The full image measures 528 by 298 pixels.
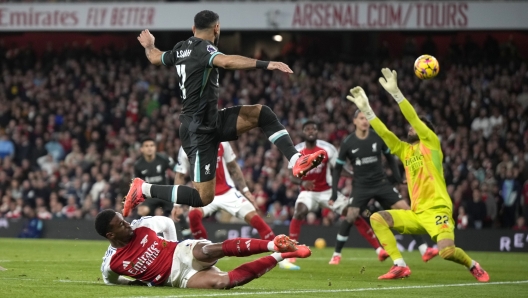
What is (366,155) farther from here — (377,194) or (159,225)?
(159,225)

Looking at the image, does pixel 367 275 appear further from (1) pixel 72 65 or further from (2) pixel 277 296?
(1) pixel 72 65

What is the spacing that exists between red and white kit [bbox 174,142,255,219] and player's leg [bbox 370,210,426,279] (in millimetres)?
2506

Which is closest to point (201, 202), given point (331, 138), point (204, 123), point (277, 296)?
point (204, 123)

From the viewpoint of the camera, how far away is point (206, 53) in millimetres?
8938

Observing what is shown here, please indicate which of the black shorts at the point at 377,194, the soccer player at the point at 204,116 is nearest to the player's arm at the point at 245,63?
the soccer player at the point at 204,116

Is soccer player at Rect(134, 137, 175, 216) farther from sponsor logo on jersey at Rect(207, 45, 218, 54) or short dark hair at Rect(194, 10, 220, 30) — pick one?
sponsor logo on jersey at Rect(207, 45, 218, 54)

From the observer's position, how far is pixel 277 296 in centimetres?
808

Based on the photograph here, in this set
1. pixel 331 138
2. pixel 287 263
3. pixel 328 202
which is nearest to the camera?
pixel 287 263

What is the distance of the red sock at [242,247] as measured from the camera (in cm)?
841

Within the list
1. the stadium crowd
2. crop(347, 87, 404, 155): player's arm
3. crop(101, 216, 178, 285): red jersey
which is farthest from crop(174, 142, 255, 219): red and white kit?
the stadium crowd

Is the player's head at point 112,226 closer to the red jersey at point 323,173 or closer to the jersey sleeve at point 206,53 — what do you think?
the jersey sleeve at point 206,53

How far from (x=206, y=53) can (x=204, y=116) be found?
68 cm

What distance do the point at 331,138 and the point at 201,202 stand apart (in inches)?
534

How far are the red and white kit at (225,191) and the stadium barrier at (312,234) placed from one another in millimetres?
4955
